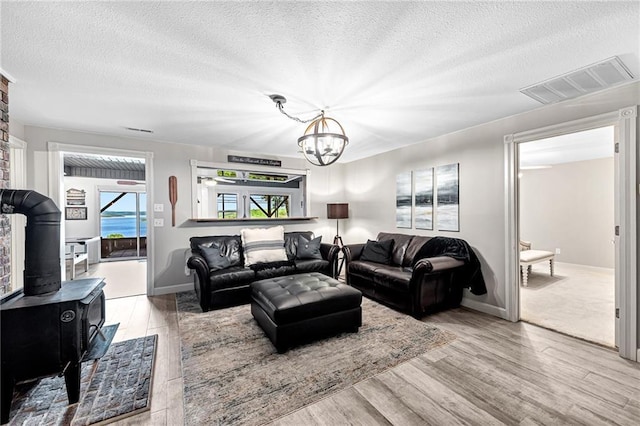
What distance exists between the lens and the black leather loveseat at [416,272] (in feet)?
10.1

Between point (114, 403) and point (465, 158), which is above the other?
point (465, 158)

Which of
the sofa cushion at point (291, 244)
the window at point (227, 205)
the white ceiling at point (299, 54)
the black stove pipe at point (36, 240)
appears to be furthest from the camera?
the window at point (227, 205)

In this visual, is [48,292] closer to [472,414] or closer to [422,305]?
[472,414]

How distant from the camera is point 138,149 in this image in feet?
13.1

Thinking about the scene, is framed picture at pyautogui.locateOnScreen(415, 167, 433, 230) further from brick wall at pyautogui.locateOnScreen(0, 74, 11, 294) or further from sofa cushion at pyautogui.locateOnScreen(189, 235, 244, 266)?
brick wall at pyautogui.locateOnScreen(0, 74, 11, 294)

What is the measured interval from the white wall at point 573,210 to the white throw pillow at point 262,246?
20.2 ft

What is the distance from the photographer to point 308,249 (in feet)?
14.6

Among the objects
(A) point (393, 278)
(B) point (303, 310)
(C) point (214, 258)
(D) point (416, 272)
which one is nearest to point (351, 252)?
(A) point (393, 278)

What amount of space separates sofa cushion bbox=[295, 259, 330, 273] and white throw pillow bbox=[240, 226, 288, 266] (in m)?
0.27

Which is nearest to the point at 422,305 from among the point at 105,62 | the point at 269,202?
the point at 105,62

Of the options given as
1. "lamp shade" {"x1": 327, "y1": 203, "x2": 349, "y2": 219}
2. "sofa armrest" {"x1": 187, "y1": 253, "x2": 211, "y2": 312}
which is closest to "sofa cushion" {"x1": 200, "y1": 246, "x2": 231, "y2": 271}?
"sofa armrest" {"x1": 187, "y1": 253, "x2": 211, "y2": 312}

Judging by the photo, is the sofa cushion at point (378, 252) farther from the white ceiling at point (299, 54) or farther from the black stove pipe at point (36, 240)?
the black stove pipe at point (36, 240)

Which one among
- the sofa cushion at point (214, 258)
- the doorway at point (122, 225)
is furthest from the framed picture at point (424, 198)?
the doorway at point (122, 225)

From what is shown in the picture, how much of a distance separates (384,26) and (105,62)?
202 cm
